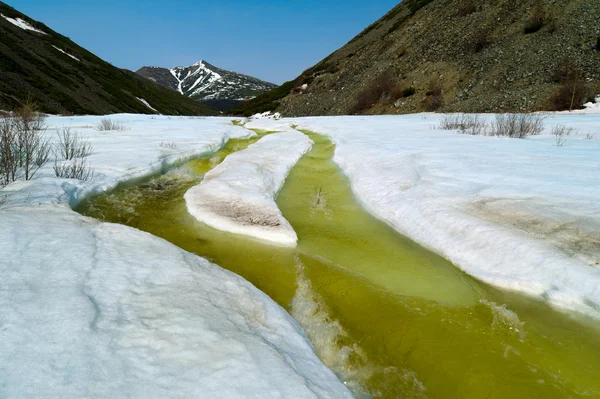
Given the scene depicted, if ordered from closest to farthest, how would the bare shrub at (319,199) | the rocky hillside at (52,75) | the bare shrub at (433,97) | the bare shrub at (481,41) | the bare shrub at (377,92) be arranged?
1. the bare shrub at (319,199)
2. the bare shrub at (433,97)
3. the bare shrub at (481,41)
4. the bare shrub at (377,92)
5. the rocky hillside at (52,75)

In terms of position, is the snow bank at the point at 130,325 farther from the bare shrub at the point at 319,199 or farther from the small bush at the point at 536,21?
the small bush at the point at 536,21

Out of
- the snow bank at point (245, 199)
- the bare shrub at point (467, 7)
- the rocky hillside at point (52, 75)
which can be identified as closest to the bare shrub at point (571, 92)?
the bare shrub at point (467, 7)

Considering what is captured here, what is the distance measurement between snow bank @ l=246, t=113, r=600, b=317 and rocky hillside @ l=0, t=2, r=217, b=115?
38.6 meters

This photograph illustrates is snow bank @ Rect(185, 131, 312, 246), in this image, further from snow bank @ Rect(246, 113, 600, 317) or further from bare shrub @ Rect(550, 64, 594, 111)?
bare shrub @ Rect(550, 64, 594, 111)

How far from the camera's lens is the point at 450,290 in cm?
356

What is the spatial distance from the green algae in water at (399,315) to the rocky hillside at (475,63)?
2139 cm

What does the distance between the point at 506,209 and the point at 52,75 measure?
65681 millimetres

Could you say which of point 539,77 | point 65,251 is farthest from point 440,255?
point 539,77

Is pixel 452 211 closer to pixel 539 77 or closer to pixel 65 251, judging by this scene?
pixel 65 251

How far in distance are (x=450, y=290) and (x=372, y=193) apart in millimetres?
2992

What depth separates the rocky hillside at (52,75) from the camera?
42.0 meters

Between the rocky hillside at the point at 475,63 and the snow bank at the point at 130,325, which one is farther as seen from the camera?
the rocky hillside at the point at 475,63

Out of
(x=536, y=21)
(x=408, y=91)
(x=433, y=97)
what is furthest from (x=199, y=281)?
(x=536, y=21)

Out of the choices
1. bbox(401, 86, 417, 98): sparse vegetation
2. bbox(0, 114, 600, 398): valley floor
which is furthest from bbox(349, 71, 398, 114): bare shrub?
bbox(0, 114, 600, 398): valley floor
